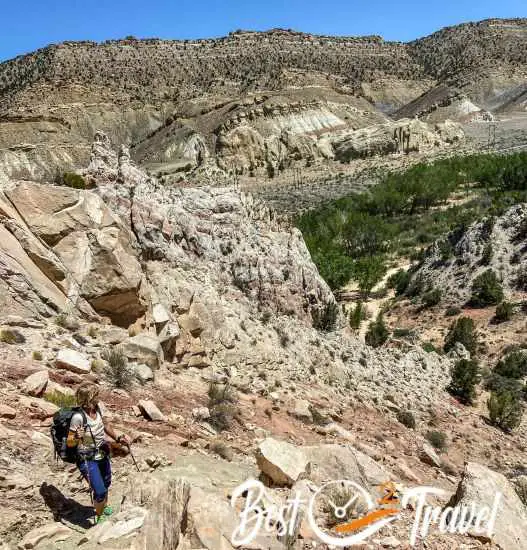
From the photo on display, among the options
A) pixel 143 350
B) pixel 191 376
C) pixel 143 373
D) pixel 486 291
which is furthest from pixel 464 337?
pixel 143 373

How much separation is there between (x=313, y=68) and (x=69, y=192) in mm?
147773

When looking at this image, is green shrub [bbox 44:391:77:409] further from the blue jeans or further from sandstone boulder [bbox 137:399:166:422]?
the blue jeans

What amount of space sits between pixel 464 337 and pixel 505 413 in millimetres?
11314

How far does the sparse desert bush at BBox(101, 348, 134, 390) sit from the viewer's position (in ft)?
29.5

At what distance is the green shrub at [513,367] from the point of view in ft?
80.3

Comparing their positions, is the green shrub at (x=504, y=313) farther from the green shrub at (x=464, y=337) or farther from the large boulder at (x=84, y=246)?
the large boulder at (x=84, y=246)

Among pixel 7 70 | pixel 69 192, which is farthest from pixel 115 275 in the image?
pixel 7 70

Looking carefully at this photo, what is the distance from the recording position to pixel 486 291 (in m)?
35.0

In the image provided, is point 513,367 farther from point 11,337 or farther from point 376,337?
point 11,337

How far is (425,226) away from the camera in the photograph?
57.6 metres

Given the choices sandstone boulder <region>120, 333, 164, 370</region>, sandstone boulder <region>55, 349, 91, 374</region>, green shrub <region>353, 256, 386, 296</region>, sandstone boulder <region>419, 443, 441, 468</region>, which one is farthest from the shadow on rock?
green shrub <region>353, 256, 386, 296</region>

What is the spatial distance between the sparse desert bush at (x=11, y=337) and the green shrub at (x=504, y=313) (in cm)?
2963

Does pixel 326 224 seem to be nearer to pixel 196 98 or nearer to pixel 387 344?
pixel 387 344

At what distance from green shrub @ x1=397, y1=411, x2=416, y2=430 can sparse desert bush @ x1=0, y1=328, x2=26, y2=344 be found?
9916 mm
